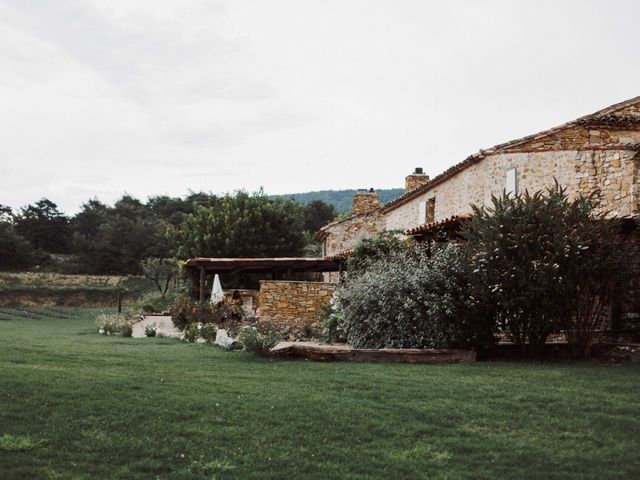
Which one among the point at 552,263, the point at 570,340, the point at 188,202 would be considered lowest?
the point at 570,340

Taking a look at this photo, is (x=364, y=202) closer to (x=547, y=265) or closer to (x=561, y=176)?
(x=561, y=176)

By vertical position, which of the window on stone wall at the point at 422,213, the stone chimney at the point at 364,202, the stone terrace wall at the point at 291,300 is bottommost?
the stone terrace wall at the point at 291,300

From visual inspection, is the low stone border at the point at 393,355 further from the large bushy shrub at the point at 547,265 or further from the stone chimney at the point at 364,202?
the stone chimney at the point at 364,202

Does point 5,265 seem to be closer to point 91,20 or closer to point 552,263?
point 91,20

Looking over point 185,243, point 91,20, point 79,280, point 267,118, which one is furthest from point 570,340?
point 79,280

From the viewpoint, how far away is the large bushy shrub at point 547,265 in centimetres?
1133

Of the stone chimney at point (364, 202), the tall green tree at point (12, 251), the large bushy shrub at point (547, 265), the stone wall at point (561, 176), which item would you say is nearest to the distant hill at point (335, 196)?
the tall green tree at point (12, 251)

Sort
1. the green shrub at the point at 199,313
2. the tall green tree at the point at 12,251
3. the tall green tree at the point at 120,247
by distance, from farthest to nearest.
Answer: the tall green tree at the point at 120,247
the tall green tree at the point at 12,251
the green shrub at the point at 199,313

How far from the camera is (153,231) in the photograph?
65.0 metres

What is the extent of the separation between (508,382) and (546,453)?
302cm

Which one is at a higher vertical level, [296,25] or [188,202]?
[188,202]

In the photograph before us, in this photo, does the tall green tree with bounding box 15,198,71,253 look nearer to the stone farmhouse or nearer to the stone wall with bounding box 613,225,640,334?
the stone farmhouse

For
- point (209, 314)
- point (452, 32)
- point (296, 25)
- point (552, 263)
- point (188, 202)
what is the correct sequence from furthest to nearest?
point (188, 202) < point (209, 314) < point (452, 32) < point (296, 25) < point (552, 263)

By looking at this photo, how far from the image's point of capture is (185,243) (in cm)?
4062
